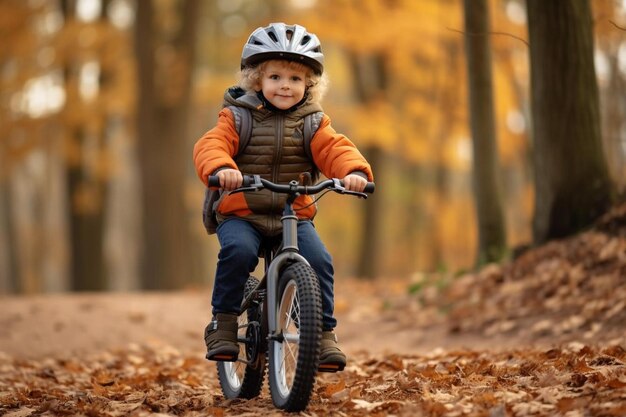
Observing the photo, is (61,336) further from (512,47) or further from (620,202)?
(512,47)

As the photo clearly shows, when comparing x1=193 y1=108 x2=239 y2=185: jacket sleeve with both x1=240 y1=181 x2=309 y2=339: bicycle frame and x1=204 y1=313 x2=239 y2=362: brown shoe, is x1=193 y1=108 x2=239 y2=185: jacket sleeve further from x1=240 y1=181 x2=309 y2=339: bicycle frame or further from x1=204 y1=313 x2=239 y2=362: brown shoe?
x1=204 y1=313 x2=239 y2=362: brown shoe

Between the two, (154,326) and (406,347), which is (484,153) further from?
(154,326)

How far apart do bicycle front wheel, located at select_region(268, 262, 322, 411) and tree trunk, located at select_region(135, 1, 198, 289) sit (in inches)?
486

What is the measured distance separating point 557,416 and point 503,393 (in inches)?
25.0

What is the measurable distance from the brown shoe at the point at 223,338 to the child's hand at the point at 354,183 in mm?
1121

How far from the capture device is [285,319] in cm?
512

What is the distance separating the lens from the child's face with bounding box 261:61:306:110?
541 cm

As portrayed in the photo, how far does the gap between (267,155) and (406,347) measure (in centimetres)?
501

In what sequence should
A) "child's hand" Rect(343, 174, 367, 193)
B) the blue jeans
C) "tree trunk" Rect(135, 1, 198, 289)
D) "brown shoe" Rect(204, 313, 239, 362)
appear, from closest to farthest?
"child's hand" Rect(343, 174, 367, 193) < the blue jeans < "brown shoe" Rect(204, 313, 239, 362) < "tree trunk" Rect(135, 1, 198, 289)

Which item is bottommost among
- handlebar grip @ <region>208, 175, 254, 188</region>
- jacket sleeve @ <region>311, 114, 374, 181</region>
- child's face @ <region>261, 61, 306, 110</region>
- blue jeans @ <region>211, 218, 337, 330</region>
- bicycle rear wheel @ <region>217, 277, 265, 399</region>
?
bicycle rear wheel @ <region>217, 277, 265, 399</region>

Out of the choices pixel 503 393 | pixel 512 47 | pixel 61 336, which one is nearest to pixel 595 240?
pixel 503 393

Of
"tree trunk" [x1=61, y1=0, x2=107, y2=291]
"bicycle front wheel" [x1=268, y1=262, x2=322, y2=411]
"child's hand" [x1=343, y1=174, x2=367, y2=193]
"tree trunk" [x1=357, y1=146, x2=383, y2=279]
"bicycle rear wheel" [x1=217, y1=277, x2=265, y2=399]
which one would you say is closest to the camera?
"bicycle front wheel" [x1=268, y1=262, x2=322, y2=411]

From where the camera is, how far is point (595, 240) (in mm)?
9859

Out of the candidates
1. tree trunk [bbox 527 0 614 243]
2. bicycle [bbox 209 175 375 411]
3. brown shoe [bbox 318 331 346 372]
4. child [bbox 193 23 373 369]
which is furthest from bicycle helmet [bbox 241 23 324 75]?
tree trunk [bbox 527 0 614 243]
